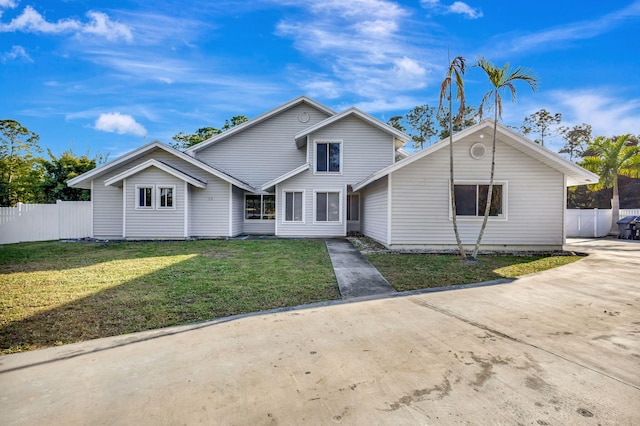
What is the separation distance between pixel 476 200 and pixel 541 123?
101ft

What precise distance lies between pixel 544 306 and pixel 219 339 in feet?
16.9

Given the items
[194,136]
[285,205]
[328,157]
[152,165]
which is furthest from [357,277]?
[194,136]

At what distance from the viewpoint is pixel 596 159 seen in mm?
20219

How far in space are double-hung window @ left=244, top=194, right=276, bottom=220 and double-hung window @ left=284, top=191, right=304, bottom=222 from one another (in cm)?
223

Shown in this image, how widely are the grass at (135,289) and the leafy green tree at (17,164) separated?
16476mm

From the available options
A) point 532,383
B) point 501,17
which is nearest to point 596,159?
point 501,17

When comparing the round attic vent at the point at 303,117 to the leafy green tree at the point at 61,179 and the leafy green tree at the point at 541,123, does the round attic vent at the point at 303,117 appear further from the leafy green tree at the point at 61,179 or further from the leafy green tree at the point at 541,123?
the leafy green tree at the point at 541,123

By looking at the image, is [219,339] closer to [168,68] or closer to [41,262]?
[41,262]

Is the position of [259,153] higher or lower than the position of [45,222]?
higher

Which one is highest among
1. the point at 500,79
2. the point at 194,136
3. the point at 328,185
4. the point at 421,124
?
the point at 421,124

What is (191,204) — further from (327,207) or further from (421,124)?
(421,124)

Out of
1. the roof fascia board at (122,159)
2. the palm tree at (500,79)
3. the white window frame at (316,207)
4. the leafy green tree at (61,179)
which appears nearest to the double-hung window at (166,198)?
the roof fascia board at (122,159)

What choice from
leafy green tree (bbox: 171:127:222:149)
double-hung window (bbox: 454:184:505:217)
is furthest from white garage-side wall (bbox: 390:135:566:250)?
leafy green tree (bbox: 171:127:222:149)

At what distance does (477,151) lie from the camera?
10992mm
